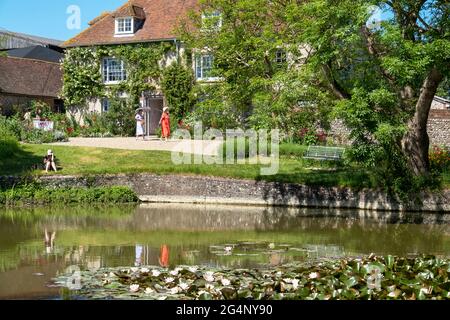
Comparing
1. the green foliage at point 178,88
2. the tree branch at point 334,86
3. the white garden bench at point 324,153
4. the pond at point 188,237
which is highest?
the green foliage at point 178,88

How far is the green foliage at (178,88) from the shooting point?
3497 cm

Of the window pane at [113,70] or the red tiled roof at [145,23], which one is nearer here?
the red tiled roof at [145,23]

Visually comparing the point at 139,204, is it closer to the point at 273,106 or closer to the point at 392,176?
the point at 273,106

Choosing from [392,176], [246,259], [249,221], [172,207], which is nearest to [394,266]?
[246,259]

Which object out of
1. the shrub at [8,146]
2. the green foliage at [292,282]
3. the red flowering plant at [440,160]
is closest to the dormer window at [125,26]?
the shrub at [8,146]

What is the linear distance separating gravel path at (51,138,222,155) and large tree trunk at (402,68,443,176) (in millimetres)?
8398

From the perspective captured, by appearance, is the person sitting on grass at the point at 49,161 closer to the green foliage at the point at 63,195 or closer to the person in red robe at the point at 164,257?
the green foliage at the point at 63,195

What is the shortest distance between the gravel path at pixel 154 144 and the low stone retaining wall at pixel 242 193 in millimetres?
3575

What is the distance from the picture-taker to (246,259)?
12906 mm

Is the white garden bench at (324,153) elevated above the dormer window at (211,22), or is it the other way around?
the dormer window at (211,22)

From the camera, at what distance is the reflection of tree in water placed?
14.9 meters

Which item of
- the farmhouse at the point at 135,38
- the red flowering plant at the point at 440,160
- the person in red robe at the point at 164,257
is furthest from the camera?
the farmhouse at the point at 135,38

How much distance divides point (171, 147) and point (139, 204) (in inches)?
242

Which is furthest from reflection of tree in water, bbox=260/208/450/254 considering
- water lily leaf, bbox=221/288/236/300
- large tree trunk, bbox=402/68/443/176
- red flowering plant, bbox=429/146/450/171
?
water lily leaf, bbox=221/288/236/300
